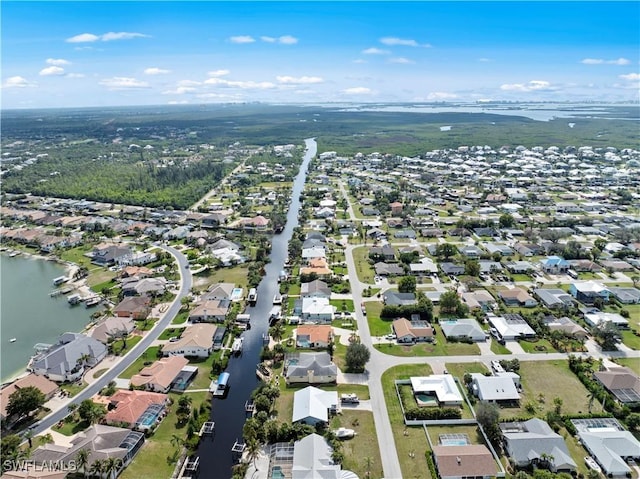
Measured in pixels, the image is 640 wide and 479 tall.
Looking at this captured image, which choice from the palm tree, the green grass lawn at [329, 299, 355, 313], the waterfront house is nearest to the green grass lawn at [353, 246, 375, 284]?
the green grass lawn at [329, 299, 355, 313]

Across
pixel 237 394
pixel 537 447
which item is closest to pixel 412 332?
pixel 537 447

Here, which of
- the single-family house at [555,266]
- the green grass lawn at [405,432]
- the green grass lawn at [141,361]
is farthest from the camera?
the single-family house at [555,266]

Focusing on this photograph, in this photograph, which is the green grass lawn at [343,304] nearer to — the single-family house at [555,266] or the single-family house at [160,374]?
the single-family house at [160,374]

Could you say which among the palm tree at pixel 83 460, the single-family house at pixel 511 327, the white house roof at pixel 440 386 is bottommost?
the white house roof at pixel 440 386

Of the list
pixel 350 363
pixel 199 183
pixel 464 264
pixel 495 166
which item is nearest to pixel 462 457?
pixel 350 363

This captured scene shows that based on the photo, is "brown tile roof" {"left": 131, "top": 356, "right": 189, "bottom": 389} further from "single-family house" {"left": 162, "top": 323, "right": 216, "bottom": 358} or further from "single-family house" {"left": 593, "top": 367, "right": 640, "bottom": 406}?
"single-family house" {"left": 593, "top": 367, "right": 640, "bottom": 406}

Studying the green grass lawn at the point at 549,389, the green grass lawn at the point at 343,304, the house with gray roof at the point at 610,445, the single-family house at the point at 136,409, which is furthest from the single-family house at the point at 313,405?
the house with gray roof at the point at 610,445
